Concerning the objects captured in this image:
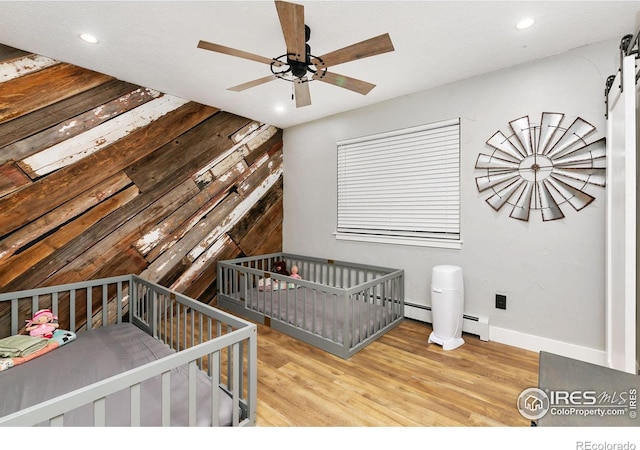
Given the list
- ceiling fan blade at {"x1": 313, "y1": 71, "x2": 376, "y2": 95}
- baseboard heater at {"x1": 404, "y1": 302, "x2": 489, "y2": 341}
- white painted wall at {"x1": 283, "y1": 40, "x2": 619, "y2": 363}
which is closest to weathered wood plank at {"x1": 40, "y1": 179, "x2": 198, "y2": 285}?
ceiling fan blade at {"x1": 313, "y1": 71, "x2": 376, "y2": 95}

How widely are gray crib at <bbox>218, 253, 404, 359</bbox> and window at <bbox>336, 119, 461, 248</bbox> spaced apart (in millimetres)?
447

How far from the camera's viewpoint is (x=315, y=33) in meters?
1.98

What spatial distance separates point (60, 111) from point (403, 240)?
3196mm

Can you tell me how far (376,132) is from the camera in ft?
10.9

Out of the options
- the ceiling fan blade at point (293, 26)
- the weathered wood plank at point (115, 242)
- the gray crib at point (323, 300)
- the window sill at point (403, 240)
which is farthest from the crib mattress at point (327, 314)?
the ceiling fan blade at point (293, 26)

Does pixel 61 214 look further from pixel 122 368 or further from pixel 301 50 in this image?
pixel 301 50

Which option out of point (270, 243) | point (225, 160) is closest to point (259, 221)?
point (270, 243)

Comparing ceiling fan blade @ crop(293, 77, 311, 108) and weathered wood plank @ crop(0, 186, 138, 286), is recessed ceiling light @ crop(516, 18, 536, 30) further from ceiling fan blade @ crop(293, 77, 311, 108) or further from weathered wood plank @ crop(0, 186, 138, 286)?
weathered wood plank @ crop(0, 186, 138, 286)

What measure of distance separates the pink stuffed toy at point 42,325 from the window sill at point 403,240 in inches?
107

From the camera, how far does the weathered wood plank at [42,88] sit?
7.20 ft

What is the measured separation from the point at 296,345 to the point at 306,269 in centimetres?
148

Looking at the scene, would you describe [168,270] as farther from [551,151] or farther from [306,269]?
→ [551,151]

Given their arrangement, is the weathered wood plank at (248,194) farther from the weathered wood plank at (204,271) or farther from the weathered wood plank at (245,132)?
the weathered wood plank at (245,132)

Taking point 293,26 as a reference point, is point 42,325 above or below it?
below
